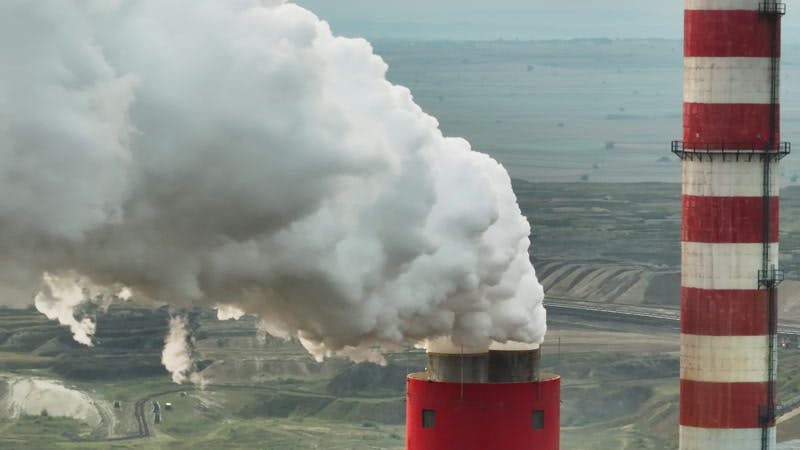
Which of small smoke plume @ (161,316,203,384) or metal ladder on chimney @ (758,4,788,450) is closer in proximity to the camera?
metal ladder on chimney @ (758,4,788,450)

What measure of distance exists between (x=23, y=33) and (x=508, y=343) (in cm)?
1268

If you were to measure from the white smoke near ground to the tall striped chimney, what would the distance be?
6.90 metres

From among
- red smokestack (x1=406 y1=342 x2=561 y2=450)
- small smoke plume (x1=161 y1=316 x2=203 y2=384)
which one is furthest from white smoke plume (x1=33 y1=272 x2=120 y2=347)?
small smoke plume (x1=161 y1=316 x2=203 y2=384)

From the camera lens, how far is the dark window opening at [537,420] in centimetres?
3784

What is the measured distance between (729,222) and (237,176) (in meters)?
14.1

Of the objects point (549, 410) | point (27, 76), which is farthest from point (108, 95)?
point (549, 410)

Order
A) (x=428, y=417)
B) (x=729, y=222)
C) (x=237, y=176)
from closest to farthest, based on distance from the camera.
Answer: (x=237, y=176) < (x=428, y=417) < (x=729, y=222)

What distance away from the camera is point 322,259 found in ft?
105

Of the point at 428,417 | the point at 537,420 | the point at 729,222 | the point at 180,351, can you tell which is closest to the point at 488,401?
the point at 537,420

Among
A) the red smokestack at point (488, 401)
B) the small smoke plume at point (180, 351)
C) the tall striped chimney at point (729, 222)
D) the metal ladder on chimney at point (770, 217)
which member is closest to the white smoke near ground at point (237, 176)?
the red smokestack at point (488, 401)

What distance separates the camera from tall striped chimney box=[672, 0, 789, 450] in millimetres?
41000

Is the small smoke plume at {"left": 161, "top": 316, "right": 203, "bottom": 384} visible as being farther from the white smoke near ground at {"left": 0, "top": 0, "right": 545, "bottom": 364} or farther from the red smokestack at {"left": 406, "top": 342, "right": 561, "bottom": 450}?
the white smoke near ground at {"left": 0, "top": 0, "right": 545, "bottom": 364}

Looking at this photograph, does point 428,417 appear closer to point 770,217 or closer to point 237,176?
point 770,217

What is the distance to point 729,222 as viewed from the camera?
4150 centimetres
